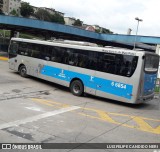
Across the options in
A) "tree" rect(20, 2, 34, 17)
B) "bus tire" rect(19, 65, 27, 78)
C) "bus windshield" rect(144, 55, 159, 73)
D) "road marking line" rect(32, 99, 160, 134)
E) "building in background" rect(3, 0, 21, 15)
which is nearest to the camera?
"road marking line" rect(32, 99, 160, 134)

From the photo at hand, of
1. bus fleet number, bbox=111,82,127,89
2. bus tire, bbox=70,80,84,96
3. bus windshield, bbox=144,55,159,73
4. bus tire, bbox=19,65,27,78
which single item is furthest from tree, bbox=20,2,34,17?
→ bus fleet number, bbox=111,82,127,89

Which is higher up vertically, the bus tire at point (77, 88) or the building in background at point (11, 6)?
the building in background at point (11, 6)

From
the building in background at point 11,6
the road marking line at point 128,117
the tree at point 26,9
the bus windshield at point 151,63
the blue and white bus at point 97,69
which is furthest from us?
the building in background at point 11,6

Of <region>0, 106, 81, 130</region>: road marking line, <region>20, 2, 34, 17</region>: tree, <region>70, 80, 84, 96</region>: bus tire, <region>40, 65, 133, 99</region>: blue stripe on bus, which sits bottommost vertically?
<region>0, 106, 81, 130</region>: road marking line

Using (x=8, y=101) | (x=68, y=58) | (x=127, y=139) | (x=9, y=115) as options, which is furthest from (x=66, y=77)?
(x=127, y=139)

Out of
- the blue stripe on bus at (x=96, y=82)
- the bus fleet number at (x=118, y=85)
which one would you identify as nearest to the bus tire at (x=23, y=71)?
the blue stripe on bus at (x=96, y=82)

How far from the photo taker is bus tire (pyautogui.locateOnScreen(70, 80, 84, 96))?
15727 mm

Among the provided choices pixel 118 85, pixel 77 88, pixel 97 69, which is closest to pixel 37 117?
pixel 118 85

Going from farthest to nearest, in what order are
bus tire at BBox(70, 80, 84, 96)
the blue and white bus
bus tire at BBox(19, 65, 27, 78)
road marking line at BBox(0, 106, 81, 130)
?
bus tire at BBox(19, 65, 27, 78), bus tire at BBox(70, 80, 84, 96), the blue and white bus, road marking line at BBox(0, 106, 81, 130)

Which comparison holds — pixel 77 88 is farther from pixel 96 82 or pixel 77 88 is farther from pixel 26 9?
pixel 26 9

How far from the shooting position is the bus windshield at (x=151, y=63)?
14.0 metres

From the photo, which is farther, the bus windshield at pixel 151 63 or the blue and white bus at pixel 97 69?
the bus windshield at pixel 151 63

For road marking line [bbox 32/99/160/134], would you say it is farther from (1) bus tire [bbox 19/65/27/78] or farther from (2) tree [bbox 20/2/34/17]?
(2) tree [bbox 20/2/34/17]

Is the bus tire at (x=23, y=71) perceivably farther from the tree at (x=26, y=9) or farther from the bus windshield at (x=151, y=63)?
the tree at (x=26, y=9)
